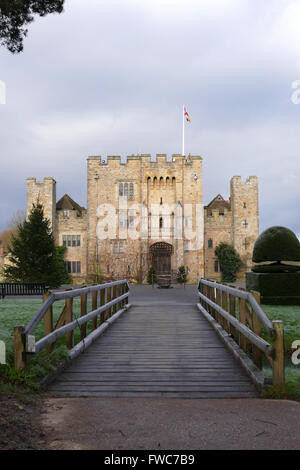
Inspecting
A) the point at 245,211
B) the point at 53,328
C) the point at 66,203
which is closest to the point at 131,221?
the point at 66,203

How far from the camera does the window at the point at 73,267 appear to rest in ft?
136

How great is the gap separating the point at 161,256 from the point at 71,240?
375 inches

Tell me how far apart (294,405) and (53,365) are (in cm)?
308

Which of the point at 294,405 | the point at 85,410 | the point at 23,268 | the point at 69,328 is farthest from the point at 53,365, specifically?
the point at 23,268

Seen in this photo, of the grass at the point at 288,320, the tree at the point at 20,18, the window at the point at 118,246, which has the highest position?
the tree at the point at 20,18

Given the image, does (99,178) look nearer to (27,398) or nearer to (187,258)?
(187,258)

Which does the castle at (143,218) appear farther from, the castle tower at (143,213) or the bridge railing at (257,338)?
the bridge railing at (257,338)

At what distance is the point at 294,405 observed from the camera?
14.7 ft

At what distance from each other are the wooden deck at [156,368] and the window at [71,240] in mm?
33143

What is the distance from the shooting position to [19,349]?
4.91 m

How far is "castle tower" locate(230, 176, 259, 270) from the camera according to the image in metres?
41.3

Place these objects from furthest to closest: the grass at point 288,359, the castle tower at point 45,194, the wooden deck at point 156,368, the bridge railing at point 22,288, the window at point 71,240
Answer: the window at point 71,240 → the castle tower at point 45,194 → the bridge railing at point 22,288 → the wooden deck at point 156,368 → the grass at point 288,359

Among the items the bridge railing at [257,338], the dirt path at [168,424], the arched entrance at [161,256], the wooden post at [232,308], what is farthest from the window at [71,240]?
the dirt path at [168,424]

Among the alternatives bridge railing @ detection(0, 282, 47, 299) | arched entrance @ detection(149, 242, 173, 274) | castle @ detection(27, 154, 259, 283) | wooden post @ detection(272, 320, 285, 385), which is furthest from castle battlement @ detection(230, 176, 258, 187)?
wooden post @ detection(272, 320, 285, 385)
